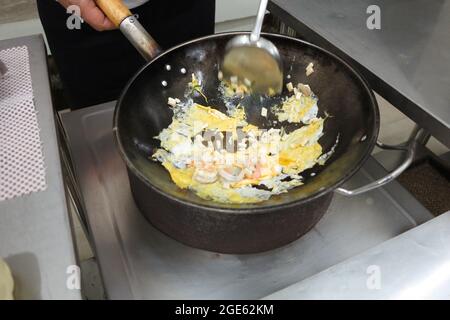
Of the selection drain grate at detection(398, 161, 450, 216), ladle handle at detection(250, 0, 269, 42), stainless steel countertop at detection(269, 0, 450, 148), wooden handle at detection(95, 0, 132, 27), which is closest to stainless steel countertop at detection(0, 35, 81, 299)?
wooden handle at detection(95, 0, 132, 27)

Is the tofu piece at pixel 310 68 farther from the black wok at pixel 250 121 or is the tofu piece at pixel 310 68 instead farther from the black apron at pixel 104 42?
the black apron at pixel 104 42

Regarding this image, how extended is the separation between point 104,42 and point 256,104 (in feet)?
1.60

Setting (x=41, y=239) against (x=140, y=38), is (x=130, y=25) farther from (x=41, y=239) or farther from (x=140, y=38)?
(x=41, y=239)

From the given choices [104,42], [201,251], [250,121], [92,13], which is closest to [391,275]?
[201,251]

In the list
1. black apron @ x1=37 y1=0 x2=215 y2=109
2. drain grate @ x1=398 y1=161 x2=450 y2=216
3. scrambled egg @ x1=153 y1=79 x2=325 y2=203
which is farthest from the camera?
drain grate @ x1=398 y1=161 x2=450 y2=216

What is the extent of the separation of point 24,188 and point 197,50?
14.8 inches

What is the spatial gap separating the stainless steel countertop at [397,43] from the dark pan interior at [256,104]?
0.12 meters

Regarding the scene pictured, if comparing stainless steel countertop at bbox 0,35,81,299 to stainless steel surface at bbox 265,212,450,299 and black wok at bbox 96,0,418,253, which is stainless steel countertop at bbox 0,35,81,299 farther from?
stainless steel surface at bbox 265,212,450,299

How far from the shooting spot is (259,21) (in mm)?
668

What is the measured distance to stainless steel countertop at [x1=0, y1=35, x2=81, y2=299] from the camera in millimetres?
468

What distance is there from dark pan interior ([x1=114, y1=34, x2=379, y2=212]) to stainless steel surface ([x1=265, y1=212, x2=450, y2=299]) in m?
0.11

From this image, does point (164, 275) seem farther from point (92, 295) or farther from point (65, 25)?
point (65, 25)

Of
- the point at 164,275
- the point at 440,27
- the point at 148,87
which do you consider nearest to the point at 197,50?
the point at 148,87

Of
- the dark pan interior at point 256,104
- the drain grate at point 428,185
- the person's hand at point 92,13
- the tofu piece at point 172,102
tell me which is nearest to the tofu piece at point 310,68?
the dark pan interior at point 256,104
